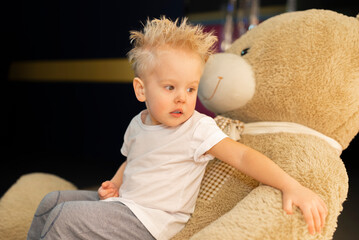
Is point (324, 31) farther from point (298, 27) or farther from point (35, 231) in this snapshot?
point (35, 231)

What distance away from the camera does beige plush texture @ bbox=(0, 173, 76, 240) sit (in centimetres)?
110

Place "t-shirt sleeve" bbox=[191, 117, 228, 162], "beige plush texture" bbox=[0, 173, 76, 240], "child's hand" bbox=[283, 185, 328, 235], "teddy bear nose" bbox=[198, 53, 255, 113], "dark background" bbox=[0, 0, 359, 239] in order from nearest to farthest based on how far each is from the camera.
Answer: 1. "child's hand" bbox=[283, 185, 328, 235]
2. "t-shirt sleeve" bbox=[191, 117, 228, 162]
3. "teddy bear nose" bbox=[198, 53, 255, 113]
4. "beige plush texture" bbox=[0, 173, 76, 240]
5. "dark background" bbox=[0, 0, 359, 239]

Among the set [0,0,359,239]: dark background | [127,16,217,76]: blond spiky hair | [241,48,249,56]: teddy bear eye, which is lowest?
[0,0,359,239]: dark background

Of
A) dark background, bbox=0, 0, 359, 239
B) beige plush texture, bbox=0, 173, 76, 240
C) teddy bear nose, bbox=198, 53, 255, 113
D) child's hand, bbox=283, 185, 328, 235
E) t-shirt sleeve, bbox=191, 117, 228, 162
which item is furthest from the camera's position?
dark background, bbox=0, 0, 359, 239

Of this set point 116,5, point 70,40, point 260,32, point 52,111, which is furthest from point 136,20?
point 260,32

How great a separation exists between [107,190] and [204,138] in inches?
12.3

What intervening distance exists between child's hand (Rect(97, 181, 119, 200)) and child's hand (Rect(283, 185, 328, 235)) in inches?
17.9

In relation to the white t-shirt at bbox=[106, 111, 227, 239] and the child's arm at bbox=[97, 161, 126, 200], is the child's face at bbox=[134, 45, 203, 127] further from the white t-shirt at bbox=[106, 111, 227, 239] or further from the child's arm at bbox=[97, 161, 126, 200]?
the child's arm at bbox=[97, 161, 126, 200]

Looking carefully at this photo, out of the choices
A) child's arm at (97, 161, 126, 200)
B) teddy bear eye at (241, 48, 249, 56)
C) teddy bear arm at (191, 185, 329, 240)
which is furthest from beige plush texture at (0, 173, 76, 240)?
teddy bear eye at (241, 48, 249, 56)

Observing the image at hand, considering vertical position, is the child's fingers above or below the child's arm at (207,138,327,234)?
below

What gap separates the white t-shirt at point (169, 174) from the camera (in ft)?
2.57

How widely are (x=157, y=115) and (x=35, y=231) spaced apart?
45cm

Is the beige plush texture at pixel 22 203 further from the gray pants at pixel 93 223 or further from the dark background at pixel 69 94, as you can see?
the dark background at pixel 69 94

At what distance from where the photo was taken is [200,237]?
67 centimetres
